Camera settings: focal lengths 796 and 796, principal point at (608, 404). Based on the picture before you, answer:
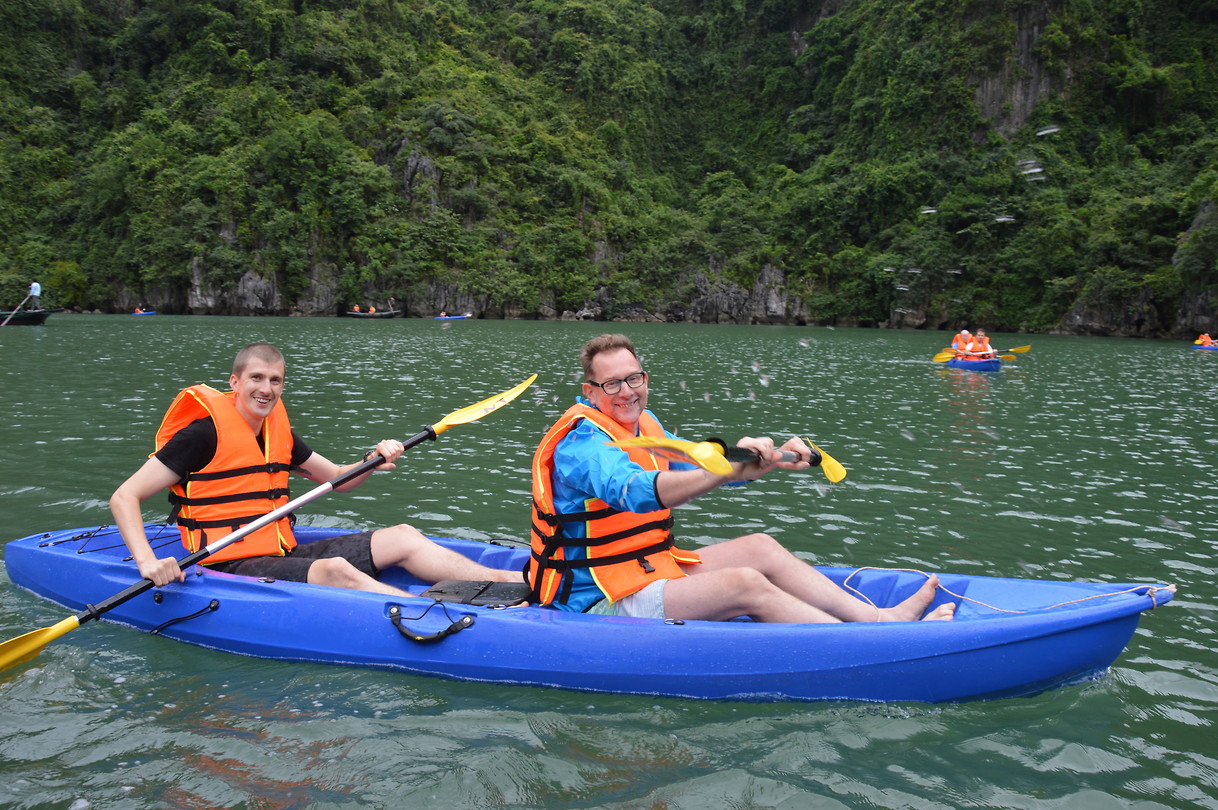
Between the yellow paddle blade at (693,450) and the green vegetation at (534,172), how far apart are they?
41.3 meters

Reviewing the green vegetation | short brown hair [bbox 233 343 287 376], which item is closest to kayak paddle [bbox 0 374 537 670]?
short brown hair [bbox 233 343 287 376]

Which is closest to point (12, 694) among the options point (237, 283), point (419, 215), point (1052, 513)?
point (1052, 513)

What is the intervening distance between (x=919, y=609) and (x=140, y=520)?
12.1 feet

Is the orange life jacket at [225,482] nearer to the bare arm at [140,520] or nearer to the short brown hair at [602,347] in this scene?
the bare arm at [140,520]

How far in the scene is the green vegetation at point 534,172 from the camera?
1806 inches

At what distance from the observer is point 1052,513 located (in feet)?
21.4

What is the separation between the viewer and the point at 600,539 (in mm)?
3422

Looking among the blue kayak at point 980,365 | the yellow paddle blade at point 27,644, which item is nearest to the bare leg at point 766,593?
the yellow paddle blade at point 27,644

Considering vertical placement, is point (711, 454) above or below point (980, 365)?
above

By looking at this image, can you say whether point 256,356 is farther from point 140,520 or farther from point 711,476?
point 711,476

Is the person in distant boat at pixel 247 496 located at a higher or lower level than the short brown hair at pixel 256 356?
lower

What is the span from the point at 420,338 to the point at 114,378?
569 inches

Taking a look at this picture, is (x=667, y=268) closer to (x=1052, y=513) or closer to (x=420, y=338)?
(x=420, y=338)

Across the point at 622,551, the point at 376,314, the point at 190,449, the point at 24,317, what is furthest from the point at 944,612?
the point at 376,314
